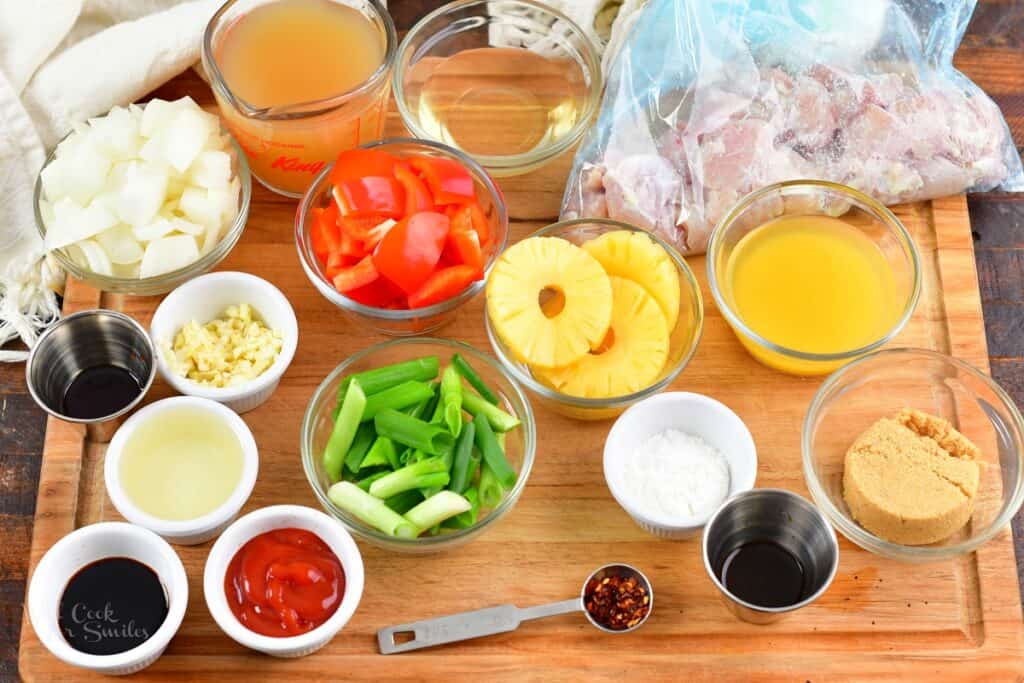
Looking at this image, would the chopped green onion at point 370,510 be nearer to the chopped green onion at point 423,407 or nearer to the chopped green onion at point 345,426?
the chopped green onion at point 345,426

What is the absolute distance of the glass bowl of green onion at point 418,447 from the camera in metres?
2.60

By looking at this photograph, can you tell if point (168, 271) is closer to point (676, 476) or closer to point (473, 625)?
point (473, 625)

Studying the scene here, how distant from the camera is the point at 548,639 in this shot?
2641mm

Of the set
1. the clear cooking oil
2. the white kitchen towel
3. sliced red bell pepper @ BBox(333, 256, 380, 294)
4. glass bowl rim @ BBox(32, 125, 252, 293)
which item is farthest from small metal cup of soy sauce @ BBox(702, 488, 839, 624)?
the white kitchen towel

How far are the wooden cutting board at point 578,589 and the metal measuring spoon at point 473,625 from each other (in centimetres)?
3

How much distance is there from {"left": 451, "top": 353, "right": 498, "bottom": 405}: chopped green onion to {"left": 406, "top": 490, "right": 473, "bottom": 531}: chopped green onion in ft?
0.91

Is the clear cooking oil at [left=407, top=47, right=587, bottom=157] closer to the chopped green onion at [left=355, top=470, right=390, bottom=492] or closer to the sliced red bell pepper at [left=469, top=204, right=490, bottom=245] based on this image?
the sliced red bell pepper at [left=469, top=204, right=490, bottom=245]

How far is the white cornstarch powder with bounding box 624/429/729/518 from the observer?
2676mm

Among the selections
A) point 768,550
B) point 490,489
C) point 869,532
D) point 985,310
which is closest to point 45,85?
point 490,489

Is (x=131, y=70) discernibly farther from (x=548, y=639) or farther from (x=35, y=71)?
(x=548, y=639)

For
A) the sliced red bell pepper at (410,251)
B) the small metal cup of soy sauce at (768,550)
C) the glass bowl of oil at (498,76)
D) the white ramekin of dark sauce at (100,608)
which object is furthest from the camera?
the glass bowl of oil at (498,76)

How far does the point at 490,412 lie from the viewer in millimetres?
2738

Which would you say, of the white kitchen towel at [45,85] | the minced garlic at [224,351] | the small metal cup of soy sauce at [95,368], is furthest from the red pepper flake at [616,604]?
the white kitchen towel at [45,85]

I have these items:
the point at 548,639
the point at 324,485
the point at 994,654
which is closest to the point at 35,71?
the point at 324,485
